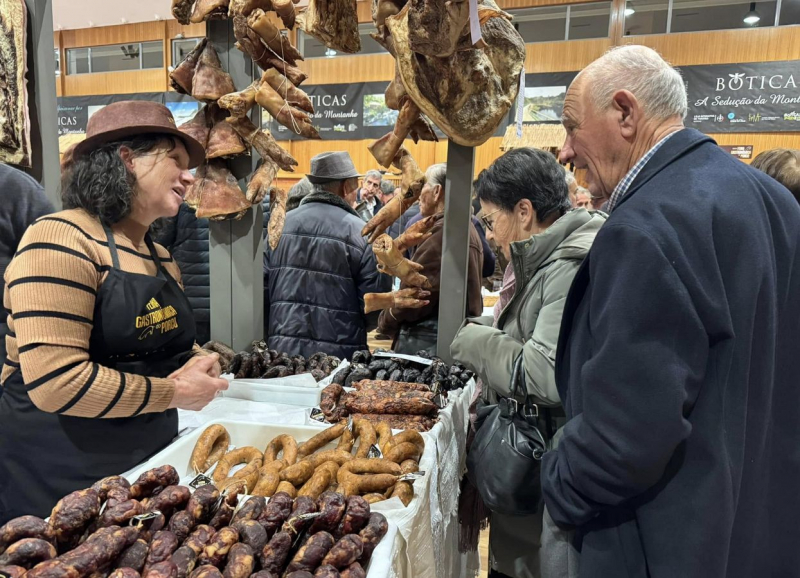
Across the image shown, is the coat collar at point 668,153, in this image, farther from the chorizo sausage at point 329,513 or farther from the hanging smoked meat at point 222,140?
the hanging smoked meat at point 222,140

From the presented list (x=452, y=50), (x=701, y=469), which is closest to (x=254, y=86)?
(x=452, y=50)

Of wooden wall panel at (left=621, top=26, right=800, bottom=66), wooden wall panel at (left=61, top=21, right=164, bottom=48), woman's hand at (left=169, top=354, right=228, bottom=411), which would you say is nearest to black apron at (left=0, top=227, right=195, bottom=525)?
woman's hand at (left=169, top=354, right=228, bottom=411)

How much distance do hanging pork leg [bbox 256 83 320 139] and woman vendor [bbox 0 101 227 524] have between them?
785mm

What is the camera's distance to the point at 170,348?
1.72 meters

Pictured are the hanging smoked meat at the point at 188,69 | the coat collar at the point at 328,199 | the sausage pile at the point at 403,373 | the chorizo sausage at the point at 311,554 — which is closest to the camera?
the chorizo sausage at the point at 311,554

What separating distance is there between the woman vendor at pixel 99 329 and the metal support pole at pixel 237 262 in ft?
3.04

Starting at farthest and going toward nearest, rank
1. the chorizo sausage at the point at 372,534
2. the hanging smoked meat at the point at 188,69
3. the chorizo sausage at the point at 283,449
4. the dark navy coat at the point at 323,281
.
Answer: the dark navy coat at the point at 323,281 < the hanging smoked meat at the point at 188,69 < the chorizo sausage at the point at 283,449 < the chorizo sausage at the point at 372,534

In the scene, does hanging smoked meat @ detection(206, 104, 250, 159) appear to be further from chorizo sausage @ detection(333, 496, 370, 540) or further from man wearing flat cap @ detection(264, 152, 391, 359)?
chorizo sausage @ detection(333, 496, 370, 540)

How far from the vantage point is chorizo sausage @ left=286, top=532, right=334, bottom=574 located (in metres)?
1.02

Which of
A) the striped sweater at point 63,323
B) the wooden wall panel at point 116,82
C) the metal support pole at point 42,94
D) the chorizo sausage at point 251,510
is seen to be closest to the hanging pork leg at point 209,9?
the metal support pole at point 42,94

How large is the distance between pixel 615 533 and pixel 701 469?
24cm

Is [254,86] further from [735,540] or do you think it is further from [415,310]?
[735,540]

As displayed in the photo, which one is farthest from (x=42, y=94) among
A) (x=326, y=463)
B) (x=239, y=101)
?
(x=326, y=463)

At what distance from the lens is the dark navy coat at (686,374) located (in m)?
1.06
